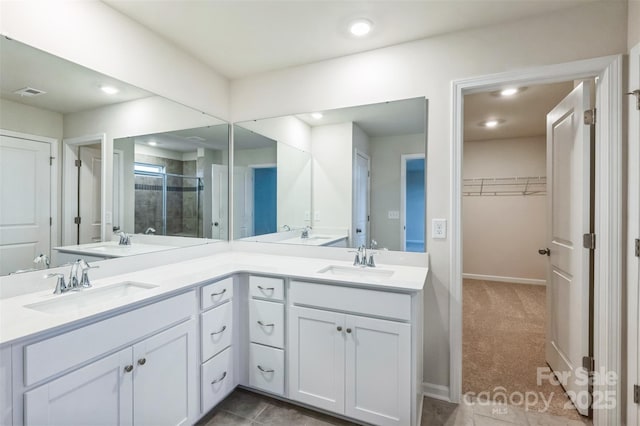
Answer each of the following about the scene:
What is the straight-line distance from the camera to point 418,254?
6.72ft

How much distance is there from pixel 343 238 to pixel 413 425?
1.24 metres

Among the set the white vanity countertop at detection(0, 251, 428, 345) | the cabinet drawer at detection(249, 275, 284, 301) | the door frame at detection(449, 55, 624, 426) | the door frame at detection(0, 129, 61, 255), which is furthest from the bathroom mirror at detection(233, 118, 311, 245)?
the door frame at detection(449, 55, 624, 426)

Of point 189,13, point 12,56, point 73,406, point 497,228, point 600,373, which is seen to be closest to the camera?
point 73,406

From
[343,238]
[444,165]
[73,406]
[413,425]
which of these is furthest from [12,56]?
[413,425]

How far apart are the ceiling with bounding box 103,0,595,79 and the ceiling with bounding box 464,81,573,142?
1376 millimetres

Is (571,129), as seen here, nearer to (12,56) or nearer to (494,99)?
(494,99)

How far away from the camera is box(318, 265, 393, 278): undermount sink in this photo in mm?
1965

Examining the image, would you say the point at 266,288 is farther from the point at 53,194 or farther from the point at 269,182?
the point at 53,194

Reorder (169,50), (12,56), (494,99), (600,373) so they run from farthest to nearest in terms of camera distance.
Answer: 1. (494,99)
2. (169,50)
3. (600,373)
4. (12,56)

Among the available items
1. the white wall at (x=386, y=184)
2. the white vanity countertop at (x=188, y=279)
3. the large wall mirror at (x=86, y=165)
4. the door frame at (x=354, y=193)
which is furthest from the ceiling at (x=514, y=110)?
the large wall mirror at (x=86, y=165)

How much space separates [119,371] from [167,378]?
0.27m

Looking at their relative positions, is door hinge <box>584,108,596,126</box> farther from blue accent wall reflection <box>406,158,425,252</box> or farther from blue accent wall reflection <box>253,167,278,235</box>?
blue accent wall reflection <box>253,167,278,235</box>

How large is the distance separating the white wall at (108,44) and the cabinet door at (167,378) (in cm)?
155

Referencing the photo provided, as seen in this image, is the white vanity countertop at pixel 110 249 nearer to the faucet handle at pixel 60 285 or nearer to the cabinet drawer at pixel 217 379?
the faucet handle at pixel 60 285
